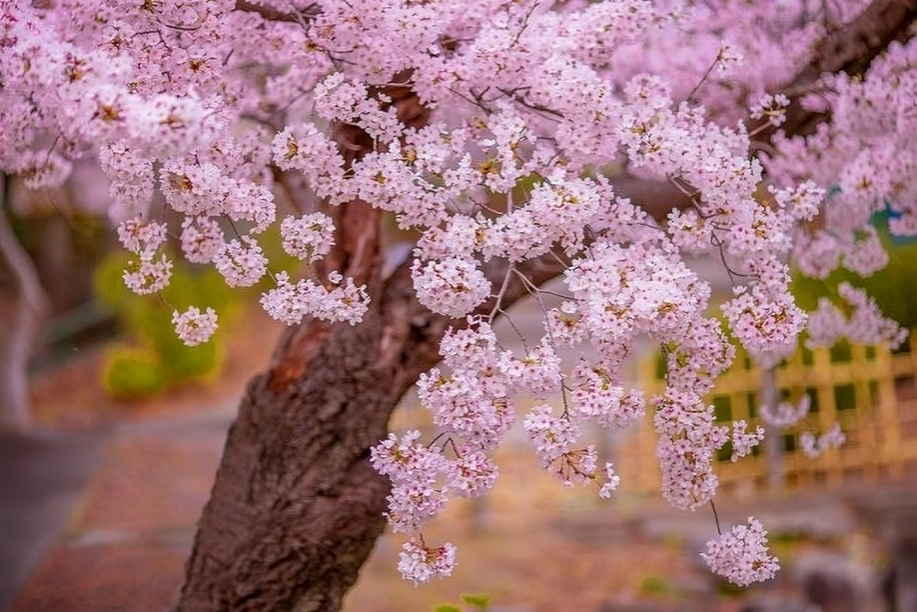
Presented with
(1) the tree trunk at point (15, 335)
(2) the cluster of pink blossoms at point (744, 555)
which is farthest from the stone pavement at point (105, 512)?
(2) the cluster of pink blossoms at point (744, 555)

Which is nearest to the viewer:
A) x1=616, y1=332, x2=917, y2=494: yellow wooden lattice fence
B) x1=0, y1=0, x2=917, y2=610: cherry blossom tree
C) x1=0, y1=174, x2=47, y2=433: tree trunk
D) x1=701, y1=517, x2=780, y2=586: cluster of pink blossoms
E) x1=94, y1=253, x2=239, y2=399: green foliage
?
x1=0, y1=0, x2=917, y2=610: cherry blossom tree

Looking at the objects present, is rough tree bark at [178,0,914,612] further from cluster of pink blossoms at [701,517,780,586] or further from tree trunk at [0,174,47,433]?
tree trunk at [0,174,47,433]

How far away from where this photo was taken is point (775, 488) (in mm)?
8469

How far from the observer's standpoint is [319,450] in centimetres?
385

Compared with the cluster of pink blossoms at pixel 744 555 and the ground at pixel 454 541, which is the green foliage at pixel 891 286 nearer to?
the ground at pixel 454 541

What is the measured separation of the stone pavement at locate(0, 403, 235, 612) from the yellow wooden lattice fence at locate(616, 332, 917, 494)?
128 inches

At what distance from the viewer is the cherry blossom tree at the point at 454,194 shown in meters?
2.78

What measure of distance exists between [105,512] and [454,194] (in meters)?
6.11

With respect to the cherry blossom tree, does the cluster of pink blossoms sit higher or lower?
lower

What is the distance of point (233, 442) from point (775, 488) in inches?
218

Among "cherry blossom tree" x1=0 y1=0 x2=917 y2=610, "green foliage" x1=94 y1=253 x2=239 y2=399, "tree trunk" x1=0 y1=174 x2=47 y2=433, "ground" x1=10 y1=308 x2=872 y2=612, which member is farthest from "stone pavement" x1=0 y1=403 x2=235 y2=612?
"cherry blossom tree" x1=0 y1=0 x2=917 y2=610

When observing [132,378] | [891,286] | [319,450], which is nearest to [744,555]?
[319,450]

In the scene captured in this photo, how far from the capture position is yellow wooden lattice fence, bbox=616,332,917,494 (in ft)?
27.7

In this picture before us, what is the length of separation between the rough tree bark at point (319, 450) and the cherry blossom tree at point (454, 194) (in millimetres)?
10
